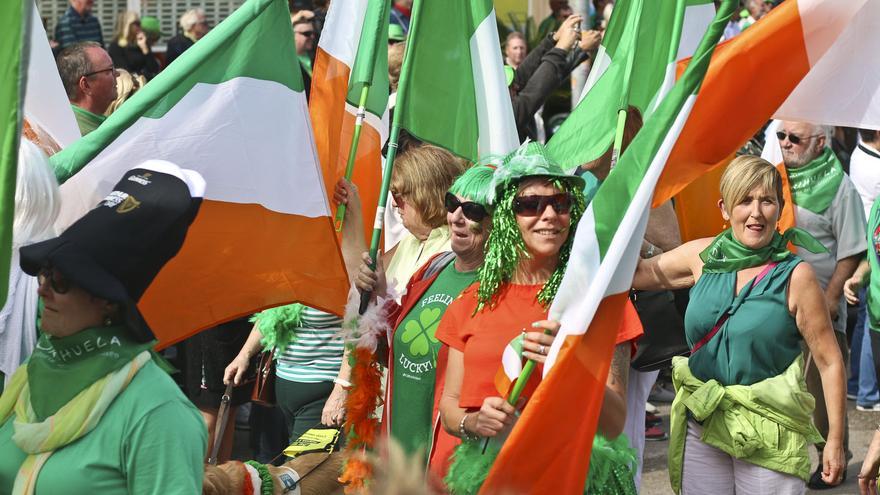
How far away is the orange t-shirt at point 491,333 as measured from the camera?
391 centimetres

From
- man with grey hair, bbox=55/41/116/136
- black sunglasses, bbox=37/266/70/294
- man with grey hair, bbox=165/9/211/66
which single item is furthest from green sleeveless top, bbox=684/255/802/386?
man with grey hair, bbox=165/9/211/66

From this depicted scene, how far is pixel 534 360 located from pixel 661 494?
3622 mm

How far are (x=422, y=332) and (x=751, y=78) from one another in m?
1.37

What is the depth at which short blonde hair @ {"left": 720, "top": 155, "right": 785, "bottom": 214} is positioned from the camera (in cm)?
487

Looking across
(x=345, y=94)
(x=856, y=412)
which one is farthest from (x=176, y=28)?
(x=345, y=94)

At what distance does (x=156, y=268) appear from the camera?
3.16 m

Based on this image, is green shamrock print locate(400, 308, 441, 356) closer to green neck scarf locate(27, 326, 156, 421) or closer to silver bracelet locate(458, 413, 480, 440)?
silver bracelet locate(458, 413, 480, 440)

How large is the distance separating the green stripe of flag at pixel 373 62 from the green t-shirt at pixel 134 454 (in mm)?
2344

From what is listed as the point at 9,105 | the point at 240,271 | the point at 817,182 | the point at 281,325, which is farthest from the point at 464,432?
the point at 817,182

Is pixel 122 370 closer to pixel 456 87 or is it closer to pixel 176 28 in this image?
pixel 456 87

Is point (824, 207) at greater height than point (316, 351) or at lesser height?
greater

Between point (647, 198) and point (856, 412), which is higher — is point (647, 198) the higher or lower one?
the higher one

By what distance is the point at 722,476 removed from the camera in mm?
4918

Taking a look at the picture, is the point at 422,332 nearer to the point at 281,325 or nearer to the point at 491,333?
the point at 491,333
